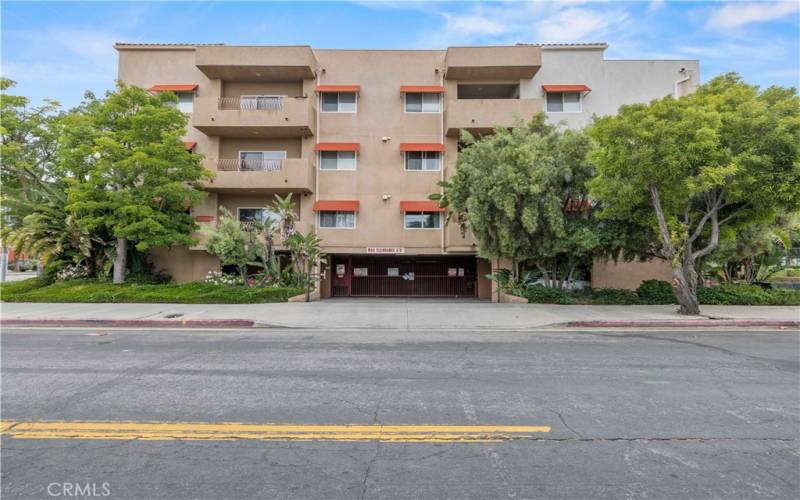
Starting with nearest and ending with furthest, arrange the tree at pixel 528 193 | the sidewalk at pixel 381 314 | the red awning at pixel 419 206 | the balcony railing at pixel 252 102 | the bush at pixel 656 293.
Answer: the sidewalk at pixel 381 314 → the tree at pixel 528 193 → the bush at pixel 656 293 → the red awning at pixel 419 206 → the balcony railing at pixel 252 102

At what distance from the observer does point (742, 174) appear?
39.0 ft

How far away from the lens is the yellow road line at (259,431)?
4.02 meters

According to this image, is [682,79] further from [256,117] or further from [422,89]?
[256,117]

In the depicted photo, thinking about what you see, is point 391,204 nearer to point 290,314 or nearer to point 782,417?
point 290,314

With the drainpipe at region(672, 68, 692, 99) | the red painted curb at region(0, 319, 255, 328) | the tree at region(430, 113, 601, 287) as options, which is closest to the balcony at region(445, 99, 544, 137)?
the tree at region(430, 113, 601, 287)

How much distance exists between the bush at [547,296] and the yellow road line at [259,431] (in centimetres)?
1348

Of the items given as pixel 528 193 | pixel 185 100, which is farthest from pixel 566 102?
pixel 185 100

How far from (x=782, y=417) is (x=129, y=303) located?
706 inches

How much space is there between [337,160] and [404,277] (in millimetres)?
7081

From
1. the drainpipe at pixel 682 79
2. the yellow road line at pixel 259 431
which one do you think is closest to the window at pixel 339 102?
the drainpipe at pixel 682 79

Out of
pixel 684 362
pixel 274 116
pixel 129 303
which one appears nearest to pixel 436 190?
pixel 274 116

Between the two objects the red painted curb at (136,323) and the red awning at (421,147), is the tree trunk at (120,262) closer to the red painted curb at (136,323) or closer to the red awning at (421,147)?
the red painted curb at (136,323)

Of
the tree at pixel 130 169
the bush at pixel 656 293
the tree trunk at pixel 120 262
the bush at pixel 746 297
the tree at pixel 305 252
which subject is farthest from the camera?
the tree trunk at pixel 120 262

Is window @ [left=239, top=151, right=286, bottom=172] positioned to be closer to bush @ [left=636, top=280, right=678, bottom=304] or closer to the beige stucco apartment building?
the beige stucco apartment building
